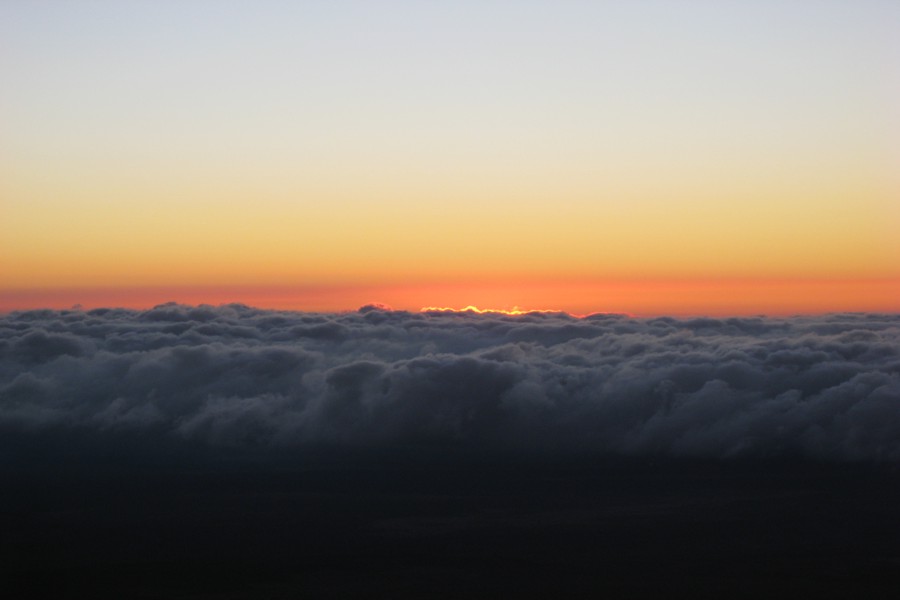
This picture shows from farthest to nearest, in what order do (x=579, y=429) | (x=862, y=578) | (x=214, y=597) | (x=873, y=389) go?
(x=579, y=429), (x=873, y=389), (x=862, y=578), (x=214, y=597)

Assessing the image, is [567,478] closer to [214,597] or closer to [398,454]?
[398,454]

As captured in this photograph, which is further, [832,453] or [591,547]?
[832,453]

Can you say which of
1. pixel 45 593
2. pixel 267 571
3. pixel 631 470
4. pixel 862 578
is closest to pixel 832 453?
pixel 631 470

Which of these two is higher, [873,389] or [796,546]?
[873,389]

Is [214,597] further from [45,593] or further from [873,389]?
[873,389]

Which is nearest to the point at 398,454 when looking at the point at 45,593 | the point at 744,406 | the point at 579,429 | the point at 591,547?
the point at 579,429

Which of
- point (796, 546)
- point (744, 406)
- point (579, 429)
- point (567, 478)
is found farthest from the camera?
point (579, 429)
